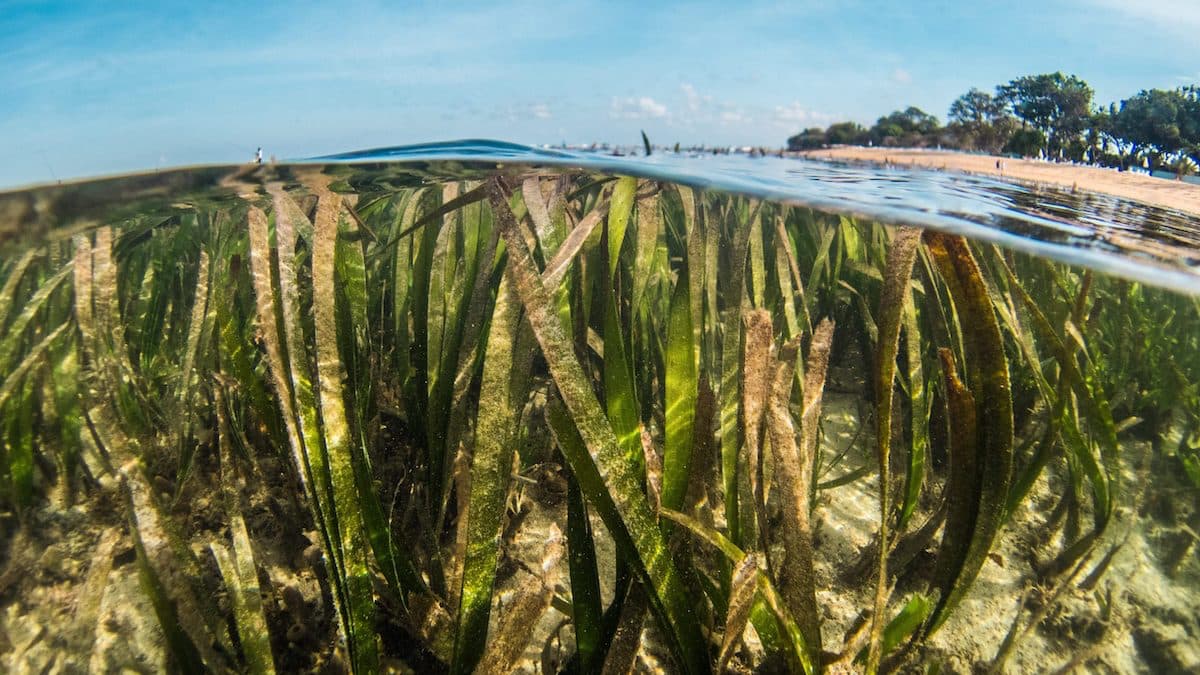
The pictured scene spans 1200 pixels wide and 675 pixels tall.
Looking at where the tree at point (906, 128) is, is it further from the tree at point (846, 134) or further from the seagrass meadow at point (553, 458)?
the seagrass meadow at point (553, 458)

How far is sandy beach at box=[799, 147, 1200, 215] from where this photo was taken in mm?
4527

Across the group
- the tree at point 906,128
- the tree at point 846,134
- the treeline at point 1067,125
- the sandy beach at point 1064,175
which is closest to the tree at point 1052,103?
the treeline at point 1067,125

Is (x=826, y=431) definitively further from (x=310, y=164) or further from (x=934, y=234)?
(x=310, y=164)

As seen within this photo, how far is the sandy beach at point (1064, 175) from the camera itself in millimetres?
4527

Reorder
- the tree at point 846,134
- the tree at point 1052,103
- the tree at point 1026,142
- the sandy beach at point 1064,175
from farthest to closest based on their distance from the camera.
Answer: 1. the tree at point 846,134
2. the tree at point 1026,142
3. the tree at point 1052,103
4. the sandy beach at point 1064,175

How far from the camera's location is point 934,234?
1787mm

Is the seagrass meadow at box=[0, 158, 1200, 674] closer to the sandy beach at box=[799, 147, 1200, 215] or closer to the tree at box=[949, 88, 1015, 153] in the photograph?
the sandy beach at box=[799, 147, 1200, 215]

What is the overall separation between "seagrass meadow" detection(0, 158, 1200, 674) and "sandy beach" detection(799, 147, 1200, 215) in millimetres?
1521

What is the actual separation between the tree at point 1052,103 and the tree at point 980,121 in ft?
0.33

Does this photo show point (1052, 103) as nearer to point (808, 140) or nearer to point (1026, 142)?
point (1026, 142)

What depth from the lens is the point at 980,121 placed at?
5.46 meters

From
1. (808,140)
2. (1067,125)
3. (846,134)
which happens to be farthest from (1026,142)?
(808,140)

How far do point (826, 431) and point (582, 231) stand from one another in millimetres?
2475

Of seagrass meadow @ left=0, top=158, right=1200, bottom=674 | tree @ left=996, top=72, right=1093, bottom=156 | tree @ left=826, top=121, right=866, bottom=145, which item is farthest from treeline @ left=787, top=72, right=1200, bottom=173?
seagrass meadow @ left=0, top=158, right=1200, bottom=674
